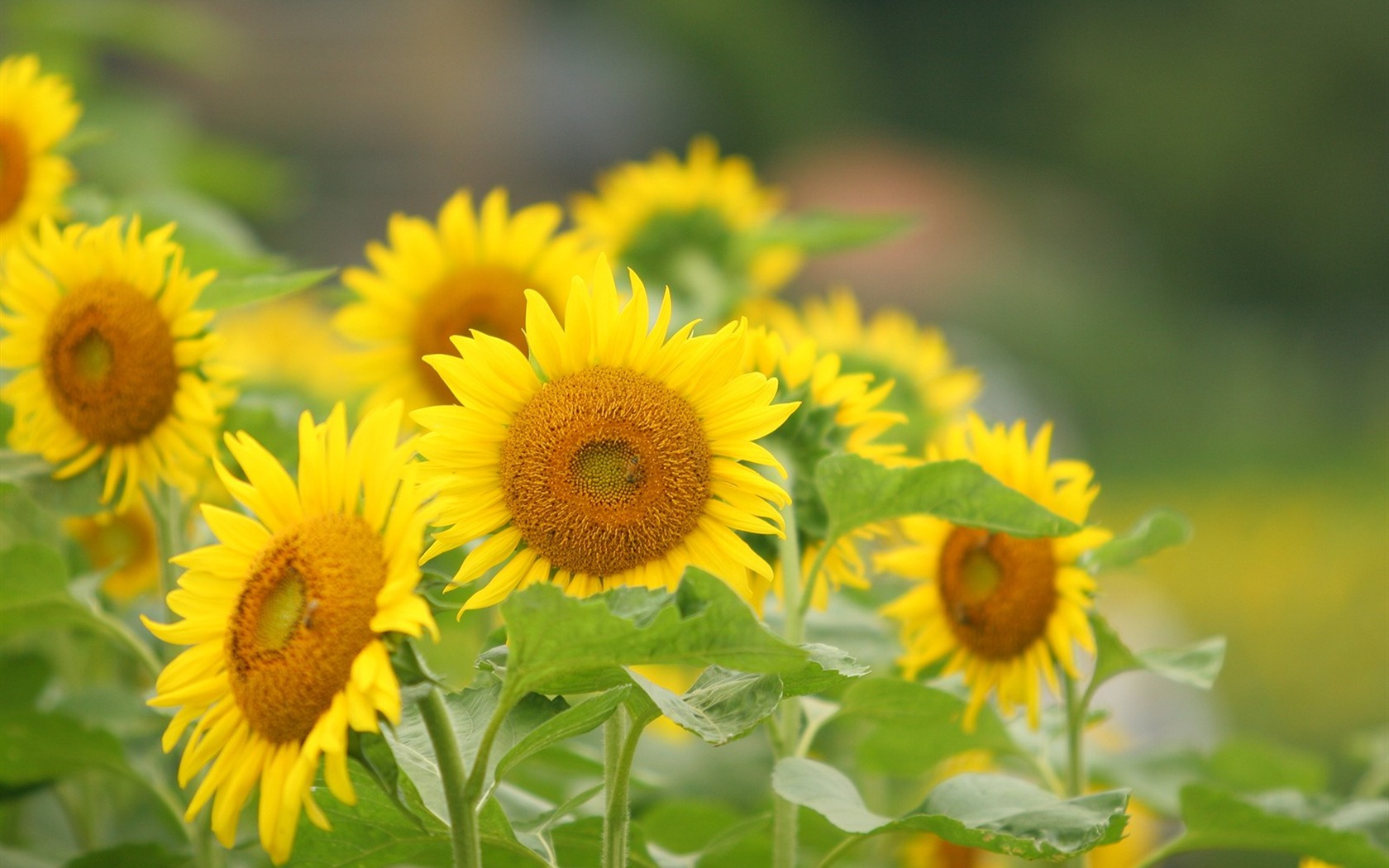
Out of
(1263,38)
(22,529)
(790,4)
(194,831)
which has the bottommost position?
(194,831)

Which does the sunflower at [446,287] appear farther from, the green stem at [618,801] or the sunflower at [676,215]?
the green stem at [618,801]

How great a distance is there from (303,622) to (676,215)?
2.88 ft

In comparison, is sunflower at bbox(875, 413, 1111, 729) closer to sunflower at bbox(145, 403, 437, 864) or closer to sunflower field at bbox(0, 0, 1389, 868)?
sunflower field at bbox(0, 0, 1389, 868)

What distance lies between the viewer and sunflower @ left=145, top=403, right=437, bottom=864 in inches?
19.7

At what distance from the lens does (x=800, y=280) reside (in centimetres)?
999

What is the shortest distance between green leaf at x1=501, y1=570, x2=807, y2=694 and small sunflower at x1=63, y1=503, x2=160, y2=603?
64 cm

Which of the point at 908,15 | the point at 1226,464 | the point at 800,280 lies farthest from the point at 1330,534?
the point at 908,15

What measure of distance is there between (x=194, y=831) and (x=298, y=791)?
0.26 m

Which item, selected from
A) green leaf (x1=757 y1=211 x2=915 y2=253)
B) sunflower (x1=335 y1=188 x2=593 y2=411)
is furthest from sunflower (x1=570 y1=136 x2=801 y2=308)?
sunflower (x1=335 y1=188 x2=593 y2=411)

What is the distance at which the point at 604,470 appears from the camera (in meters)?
0.61

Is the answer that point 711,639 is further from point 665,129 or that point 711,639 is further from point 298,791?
point 665,129

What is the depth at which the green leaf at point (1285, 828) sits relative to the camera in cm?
68

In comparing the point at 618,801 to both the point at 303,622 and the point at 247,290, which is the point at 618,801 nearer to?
the point at 303,622

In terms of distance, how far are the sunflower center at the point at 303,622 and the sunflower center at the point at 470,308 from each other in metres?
0.46
